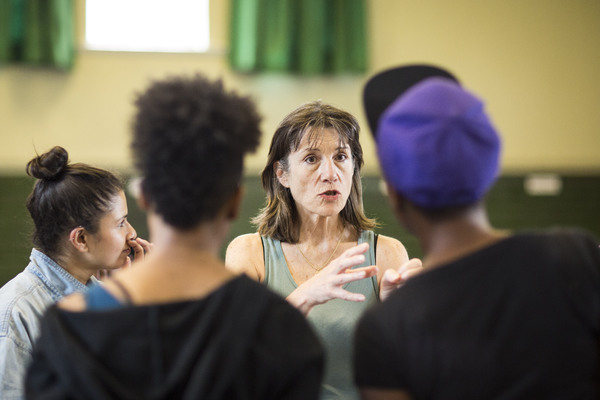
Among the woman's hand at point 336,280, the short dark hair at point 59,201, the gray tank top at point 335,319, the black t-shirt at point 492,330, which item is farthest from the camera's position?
the short dark hair at point 59,201

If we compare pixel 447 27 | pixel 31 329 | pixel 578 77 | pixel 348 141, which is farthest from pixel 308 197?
pixel 578 77

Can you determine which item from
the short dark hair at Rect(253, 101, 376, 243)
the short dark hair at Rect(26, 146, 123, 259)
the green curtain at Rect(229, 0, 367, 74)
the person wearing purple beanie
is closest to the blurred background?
the green curtain at Rect(229, 0, 367, 74)

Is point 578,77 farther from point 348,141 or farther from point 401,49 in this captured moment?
point 348,141

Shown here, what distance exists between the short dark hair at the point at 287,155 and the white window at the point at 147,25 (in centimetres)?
351

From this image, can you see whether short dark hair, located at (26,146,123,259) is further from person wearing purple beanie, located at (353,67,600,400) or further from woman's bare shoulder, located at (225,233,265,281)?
person wearing purple beanie, located at (353,67,600,400)

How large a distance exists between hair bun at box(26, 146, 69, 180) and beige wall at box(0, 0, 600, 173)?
326cm

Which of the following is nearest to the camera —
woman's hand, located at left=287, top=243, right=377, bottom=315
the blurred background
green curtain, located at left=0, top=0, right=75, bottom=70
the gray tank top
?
woman's hand, located at left=287, top=243, right=377, bottom=315

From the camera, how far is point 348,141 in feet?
6.97

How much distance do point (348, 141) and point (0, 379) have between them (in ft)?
4.03

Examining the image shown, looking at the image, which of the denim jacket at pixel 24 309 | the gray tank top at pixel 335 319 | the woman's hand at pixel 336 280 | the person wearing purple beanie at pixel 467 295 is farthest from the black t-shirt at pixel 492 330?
the denim jacket at pixel 24 309

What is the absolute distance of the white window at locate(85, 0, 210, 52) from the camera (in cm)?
531

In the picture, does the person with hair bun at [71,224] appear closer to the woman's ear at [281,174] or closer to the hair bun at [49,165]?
the hair bun at [49,165]

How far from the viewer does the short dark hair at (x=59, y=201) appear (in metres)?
1.97

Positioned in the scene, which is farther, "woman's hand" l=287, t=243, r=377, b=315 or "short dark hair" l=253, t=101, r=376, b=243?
"short dark hair" l=253, t=101, r=376, b=243
